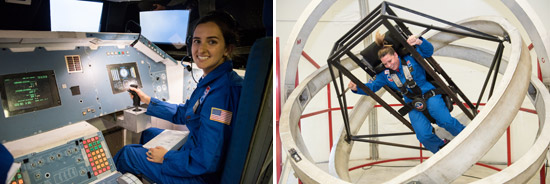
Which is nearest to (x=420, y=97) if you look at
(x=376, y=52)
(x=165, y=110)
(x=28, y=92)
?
(x=376, y=52)

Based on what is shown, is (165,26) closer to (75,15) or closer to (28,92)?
(75,15)

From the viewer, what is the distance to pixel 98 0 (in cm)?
122

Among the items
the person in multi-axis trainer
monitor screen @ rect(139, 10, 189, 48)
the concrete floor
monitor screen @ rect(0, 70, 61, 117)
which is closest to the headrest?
the person in multi-axis trainer

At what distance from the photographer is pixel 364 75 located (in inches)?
199

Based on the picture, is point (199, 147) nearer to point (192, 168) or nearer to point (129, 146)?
point (192, 168)

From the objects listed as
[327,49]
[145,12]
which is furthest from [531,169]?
[327,49]

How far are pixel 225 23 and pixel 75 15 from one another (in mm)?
571

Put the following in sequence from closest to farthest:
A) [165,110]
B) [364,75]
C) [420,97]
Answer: [165,110], [420,97], [364,75]

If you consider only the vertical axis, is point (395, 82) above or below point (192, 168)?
above

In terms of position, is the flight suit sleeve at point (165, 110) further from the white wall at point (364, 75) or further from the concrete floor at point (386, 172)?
the concrete floor at point (386, 172)

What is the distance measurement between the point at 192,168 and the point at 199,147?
11 centimetres

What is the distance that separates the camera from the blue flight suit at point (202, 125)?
4.71ft

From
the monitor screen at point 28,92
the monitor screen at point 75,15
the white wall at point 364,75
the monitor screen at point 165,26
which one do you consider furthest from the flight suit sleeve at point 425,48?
the monitor screen at point 28,92

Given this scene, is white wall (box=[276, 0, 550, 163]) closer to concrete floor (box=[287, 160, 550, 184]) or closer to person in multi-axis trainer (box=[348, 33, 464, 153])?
concrete floor (box=[287, 160, 550, 184])
